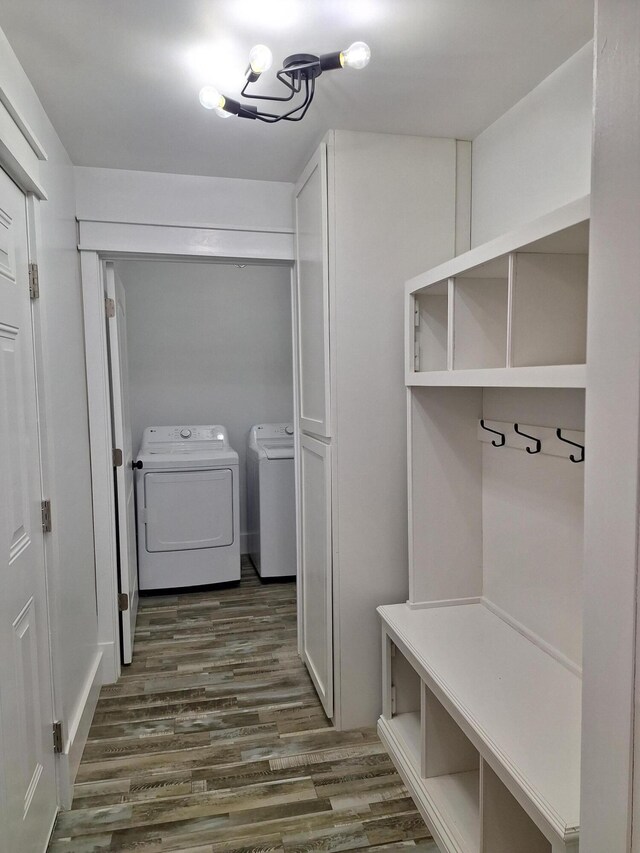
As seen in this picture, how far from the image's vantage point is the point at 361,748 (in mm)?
2143

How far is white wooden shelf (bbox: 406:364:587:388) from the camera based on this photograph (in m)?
1.14

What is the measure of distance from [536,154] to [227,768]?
2367mm

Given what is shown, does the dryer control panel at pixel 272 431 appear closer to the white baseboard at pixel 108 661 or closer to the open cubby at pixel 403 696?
the white baseboard at pixel 108 661

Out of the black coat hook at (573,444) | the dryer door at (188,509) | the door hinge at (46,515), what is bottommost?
the dryer door at (188,509)

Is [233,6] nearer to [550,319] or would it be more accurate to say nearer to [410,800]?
[550,319]

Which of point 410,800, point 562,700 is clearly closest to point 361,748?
point 410,800

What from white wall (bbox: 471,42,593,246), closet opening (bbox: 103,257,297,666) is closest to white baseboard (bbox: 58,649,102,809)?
closet opening (bbox: 103,257,297,666)

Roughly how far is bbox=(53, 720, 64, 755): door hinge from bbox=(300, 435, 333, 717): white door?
Result: 3.22ft

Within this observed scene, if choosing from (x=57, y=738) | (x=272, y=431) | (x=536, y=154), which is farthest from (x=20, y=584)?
(x=272, y=431)

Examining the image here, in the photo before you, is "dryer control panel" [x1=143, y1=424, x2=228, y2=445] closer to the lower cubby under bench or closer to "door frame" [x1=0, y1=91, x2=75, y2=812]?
"door frame" [x1=0, y1=91, x2=75, y2=812]

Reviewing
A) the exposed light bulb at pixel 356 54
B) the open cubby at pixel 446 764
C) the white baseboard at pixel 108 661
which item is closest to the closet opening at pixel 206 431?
the white baseboard at pixel 108 661

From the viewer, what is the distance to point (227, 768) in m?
2.04

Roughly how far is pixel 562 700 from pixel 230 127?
6.96ft

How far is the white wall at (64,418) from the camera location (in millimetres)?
1777
